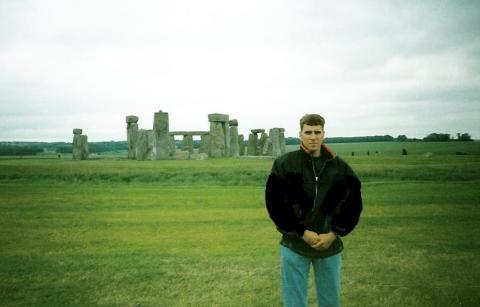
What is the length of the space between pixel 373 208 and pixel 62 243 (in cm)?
782

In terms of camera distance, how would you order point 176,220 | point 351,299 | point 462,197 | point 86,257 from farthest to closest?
point 462,197
point 176,220
point 86,257
point 351,299

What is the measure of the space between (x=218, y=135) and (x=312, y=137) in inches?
1022

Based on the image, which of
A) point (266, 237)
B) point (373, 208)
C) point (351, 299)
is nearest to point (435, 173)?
point (373, 208)

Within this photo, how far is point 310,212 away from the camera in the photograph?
3717mm

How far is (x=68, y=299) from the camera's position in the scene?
17.2ft

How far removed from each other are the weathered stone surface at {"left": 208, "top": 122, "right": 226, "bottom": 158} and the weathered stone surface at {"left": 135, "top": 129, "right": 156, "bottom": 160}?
170 inches

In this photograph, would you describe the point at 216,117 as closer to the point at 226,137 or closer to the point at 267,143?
the point at 226,137

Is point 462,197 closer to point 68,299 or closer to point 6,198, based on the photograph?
point 68,299

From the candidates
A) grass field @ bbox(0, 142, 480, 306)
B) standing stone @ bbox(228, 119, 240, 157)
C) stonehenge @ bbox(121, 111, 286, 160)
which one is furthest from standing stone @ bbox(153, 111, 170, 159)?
grass field @ bbox(0, 142, 480, 306)

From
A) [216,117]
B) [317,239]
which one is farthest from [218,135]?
[317,239]

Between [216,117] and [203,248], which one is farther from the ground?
[216,117]

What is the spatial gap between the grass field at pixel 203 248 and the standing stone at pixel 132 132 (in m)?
13.0

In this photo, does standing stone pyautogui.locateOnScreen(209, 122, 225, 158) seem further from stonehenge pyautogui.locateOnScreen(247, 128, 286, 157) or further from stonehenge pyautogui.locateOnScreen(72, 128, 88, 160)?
stonehenge pyautogui.locateOnScreen(72, 128, 88, 160)

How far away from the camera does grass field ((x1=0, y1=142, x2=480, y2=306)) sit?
5375mm
